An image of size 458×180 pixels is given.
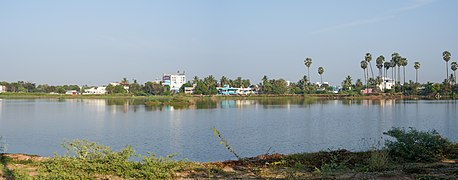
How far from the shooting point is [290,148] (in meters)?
19.0

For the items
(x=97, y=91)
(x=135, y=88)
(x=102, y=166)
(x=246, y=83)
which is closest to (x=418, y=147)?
(x=102, y=166)

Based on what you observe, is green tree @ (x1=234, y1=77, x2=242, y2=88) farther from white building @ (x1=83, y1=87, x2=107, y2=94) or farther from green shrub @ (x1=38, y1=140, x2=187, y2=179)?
green shrub @ (x1=38, y1=140, x2=187, y2=179)

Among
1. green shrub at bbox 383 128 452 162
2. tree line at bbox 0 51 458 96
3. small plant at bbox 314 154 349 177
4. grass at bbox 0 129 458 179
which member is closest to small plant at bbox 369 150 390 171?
grass at bbox 0 129 458 179

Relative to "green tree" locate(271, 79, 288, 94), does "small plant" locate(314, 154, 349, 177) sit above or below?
below

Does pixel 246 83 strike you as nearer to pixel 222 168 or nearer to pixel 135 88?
pixel 135 88

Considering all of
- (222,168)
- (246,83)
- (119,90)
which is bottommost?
(222,168)

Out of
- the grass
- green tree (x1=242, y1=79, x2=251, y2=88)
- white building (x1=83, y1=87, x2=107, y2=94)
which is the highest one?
green tree (x1=242, y1=79, x2=251, y2=88)

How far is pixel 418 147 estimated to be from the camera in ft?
31.5

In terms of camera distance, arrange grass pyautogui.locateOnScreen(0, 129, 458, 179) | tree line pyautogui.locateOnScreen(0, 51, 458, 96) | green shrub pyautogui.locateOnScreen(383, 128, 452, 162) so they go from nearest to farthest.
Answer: grass pyautogui.locateOnScreen(0, 129, 458, 179)
green shrub pyautogui.locateOnScreen(383, 128, 452, 162)
tree line pyautogui.locateOnScreen(0, 51, 458, 96)

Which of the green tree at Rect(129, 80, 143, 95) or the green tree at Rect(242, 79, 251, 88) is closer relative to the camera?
the green tree at Rect(129, 80, 143, 95)

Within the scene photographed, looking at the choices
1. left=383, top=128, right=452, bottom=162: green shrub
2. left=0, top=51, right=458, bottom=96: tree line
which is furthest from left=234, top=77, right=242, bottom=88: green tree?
left=383, top=128, right=452, bottom=162: green shrub

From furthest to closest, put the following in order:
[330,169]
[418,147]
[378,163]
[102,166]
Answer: [418,147], [378,163], [102,166], [330,169]

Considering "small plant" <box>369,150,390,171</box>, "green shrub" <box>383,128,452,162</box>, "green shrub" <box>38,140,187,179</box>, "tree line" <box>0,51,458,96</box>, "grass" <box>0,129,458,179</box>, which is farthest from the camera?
"tree line" <box>0,51,458,96</box>

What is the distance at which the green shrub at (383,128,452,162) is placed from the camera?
955cm
